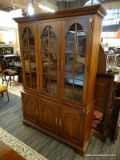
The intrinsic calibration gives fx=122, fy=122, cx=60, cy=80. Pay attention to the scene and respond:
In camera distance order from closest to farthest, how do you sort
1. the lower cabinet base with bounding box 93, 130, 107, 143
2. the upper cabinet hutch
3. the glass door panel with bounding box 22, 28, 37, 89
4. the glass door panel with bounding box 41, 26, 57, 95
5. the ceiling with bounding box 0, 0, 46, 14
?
1. the upper cabinet hutch
2. the glass door panel with bounding box 41, 26, 57, 95
3. the glass door panel with bounding box 22, 28, 37, 89
4. the lower cabinet base with bounding box 93, 130, 107, 143
5. the ceiling with bounding box 0, 0, 46, 14

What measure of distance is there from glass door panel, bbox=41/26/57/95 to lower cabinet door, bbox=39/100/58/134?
23 centimetres

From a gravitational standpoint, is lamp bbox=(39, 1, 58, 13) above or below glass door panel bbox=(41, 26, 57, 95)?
above

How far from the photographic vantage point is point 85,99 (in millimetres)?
1626

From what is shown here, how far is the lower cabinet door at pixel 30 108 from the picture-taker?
7.22 feet

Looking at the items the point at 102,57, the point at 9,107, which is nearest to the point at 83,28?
the point at 102,57

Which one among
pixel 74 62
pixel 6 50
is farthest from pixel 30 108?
pixel 6 50

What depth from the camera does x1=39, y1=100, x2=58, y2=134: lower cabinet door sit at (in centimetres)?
199

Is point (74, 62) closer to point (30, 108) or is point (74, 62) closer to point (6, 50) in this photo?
point (30, 108)

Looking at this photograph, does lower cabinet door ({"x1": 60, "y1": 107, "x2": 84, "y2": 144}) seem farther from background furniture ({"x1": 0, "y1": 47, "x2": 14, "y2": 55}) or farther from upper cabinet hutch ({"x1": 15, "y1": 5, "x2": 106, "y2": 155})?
background furniture ({"x1": 0, "y1": 47, "x2": 14, "y2": 55})

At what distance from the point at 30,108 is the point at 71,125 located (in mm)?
875

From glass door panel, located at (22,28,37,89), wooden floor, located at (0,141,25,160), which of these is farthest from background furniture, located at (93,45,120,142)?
wooden floor, located at (0,141,25,160)

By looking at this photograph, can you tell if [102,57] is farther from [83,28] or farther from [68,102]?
[68,102]

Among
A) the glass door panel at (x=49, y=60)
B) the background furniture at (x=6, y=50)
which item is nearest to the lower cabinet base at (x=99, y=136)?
the glass door panel at (x=49, y=60)

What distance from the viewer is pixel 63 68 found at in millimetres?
1703
